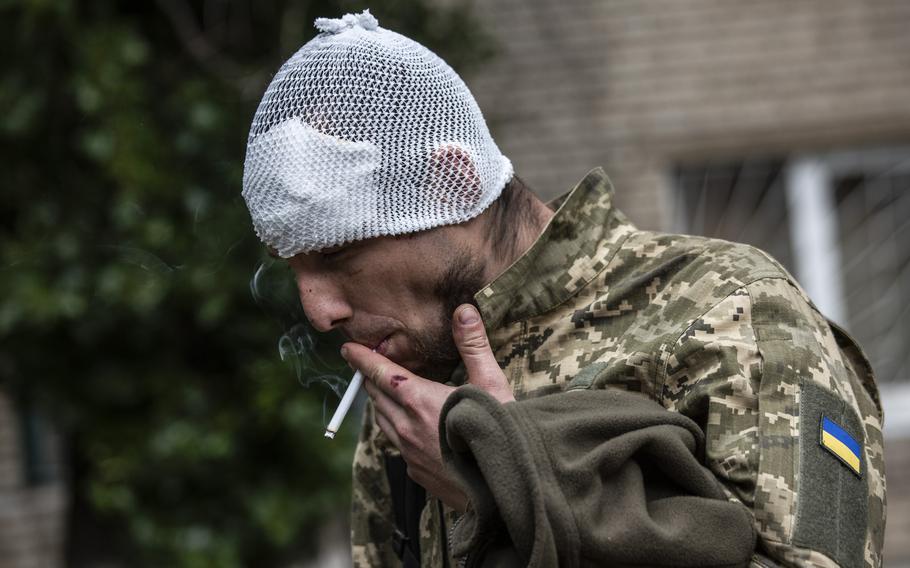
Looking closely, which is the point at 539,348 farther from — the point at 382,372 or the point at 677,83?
the point at 677,83

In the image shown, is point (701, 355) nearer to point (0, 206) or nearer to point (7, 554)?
point (0, 206)

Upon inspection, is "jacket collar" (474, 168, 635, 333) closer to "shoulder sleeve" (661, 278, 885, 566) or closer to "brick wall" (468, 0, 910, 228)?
"shoulder sleeve" (661, 278, 885, 566)

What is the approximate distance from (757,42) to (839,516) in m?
4.34

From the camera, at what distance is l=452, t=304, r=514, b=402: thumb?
71.2 inches

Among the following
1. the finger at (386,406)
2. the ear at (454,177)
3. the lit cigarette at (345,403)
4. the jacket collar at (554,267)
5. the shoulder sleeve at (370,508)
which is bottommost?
the shoulder sleeve at (370,508)

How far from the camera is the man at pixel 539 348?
1.60 m

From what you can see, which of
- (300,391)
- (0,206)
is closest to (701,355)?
(300,391)

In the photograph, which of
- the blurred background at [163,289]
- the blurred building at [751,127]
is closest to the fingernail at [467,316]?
the blurred background at [163,289]

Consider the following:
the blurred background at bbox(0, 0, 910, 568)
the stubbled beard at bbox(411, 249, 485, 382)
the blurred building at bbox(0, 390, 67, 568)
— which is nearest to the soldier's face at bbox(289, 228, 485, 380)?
the stubbled beard at bbox(411, 249, 485, 382)

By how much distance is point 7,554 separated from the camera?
6359 millimetres

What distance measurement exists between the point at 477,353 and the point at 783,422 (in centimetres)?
50

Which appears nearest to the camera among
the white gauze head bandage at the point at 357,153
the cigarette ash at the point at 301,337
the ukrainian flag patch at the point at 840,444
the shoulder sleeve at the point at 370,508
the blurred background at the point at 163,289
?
the ukrainian flag patch at the point at 840,444

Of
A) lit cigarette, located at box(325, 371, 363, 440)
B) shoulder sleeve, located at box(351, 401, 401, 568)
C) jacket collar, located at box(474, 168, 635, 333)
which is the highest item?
jacket collar, located at box(474, 168, 635, 333)

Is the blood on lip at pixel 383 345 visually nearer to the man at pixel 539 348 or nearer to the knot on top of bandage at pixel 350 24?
the man at pixel 539 348
